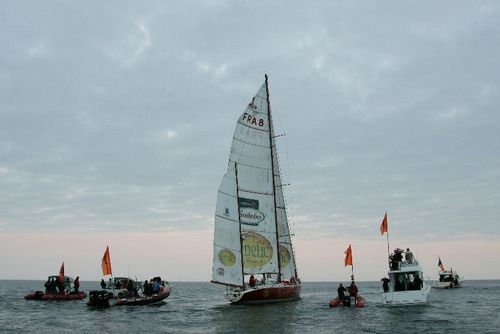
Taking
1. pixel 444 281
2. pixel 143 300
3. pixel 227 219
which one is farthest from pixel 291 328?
pixel 444 281

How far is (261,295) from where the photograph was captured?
47375mm

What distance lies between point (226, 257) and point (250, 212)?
4961 mm

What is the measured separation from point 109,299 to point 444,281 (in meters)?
75.1

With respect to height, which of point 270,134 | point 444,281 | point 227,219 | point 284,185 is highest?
point 270,134

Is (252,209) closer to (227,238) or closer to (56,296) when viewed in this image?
(227,238)

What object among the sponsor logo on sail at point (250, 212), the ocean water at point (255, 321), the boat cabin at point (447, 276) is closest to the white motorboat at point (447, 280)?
the boat cabin at point (447, 276)

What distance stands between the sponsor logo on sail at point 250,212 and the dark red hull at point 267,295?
20.9 feet

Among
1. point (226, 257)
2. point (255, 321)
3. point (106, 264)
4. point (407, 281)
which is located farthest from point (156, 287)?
point (407, 281)

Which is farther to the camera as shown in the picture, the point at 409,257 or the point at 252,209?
the point at 252,209

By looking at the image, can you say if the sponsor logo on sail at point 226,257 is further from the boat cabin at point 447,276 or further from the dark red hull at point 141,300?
the boat cabin at point 447,276

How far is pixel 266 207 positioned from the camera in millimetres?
52438

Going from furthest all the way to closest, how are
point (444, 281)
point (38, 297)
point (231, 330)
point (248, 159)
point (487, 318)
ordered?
point (444, 281) → point (38, 297) → point (248, 159) → point (487, 318) → point (231, 330)

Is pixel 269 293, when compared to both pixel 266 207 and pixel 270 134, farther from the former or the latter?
pixel 270 134

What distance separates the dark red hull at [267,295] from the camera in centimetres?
4700
